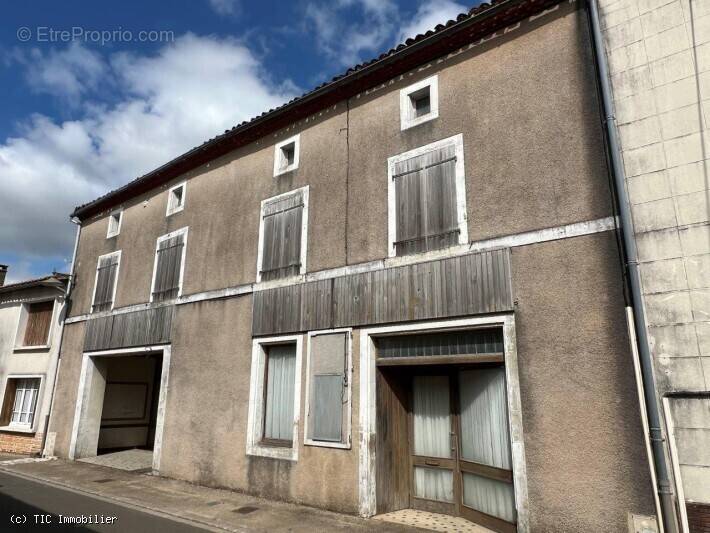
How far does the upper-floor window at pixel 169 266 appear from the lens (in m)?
11.4

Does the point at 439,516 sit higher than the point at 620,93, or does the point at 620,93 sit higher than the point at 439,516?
the point at 620,93

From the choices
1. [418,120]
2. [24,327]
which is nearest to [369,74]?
[418,120]

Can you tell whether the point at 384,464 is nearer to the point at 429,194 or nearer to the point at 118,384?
the point at 429,194

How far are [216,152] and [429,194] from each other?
20.1 feet

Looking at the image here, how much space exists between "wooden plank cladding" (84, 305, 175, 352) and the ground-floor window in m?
3.13

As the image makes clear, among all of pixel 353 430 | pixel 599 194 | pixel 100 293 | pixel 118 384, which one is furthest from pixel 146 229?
pixel 599 194

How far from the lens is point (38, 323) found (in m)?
15.4

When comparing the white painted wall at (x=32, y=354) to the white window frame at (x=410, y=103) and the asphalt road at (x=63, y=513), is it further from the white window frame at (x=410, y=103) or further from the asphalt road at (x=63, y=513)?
the white window frame at (x=410, y=103)

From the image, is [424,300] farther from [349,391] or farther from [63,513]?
[63,513]

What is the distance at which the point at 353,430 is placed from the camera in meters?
7.43

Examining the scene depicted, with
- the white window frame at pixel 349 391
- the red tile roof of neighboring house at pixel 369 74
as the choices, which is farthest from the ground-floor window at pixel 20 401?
the white window frame at pixel 349 391

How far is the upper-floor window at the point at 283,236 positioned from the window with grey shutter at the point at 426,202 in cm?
211

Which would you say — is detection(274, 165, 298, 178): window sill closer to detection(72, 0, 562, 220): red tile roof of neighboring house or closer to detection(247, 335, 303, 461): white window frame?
detection(72, 0, 562, 220): red tile roof of neighboring house

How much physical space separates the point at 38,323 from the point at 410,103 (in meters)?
14.0
